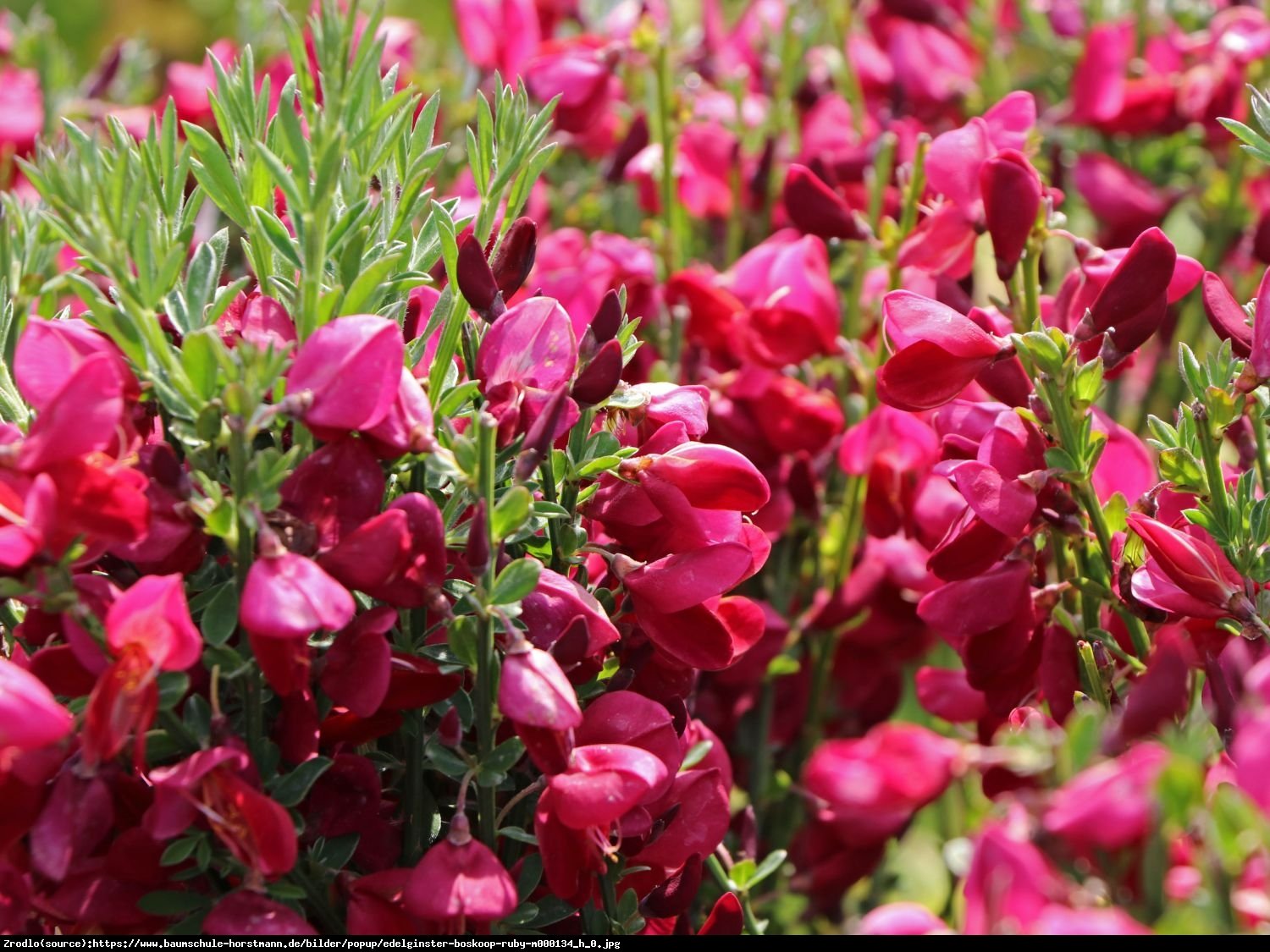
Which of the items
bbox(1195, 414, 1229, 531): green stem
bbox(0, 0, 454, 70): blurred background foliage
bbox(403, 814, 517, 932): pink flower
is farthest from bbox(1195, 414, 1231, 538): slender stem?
bbox(0, 0, 454, 70): blurred background foliage

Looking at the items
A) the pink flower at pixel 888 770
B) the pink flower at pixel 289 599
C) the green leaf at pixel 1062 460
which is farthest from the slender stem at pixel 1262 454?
the pink flower at pixel 289 599

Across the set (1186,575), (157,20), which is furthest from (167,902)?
(157,20)

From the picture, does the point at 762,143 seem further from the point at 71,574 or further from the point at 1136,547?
the point at 71,574

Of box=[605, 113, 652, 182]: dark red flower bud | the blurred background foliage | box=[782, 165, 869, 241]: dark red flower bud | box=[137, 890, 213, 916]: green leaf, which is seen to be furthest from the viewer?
the blurred background foliage

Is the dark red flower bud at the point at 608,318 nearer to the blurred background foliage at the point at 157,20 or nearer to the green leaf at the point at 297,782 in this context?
the green leaf at the point at 297,782

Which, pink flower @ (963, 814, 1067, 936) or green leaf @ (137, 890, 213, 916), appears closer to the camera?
pink flower @ (963, 814, 1067, 936)

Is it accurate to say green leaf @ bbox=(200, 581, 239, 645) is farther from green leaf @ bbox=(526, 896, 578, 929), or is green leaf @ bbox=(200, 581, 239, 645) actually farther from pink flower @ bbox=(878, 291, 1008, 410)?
pink flower @ bbox=(878, 291, 1008, 410)

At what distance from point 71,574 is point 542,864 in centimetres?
26

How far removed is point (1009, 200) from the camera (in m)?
0.79

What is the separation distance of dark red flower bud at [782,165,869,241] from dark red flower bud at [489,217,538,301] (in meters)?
0.31

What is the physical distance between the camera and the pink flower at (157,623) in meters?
0.55

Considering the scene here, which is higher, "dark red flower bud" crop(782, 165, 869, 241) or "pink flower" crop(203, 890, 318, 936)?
"dark red flower bud" crop(782, 165, 869, 241)

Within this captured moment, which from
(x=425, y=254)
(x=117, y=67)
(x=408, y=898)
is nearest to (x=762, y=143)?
(x=117, y=67)

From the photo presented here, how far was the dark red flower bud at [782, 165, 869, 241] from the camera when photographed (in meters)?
0.98
